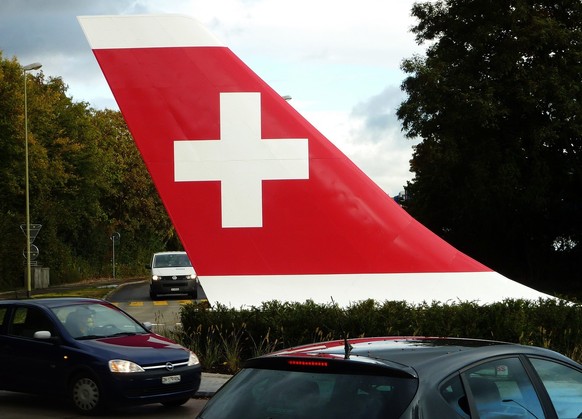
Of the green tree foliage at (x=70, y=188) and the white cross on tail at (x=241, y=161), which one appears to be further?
the green tree foliage at (x=70, y=188)

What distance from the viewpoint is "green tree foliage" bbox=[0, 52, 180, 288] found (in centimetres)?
5431

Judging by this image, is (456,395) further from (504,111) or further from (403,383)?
(504,111)

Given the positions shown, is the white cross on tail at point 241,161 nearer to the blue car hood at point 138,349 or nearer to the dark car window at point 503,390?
the blue car hood at point 138,349

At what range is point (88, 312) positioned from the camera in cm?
1305

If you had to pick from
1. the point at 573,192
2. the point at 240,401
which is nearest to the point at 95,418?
the point at 240,401

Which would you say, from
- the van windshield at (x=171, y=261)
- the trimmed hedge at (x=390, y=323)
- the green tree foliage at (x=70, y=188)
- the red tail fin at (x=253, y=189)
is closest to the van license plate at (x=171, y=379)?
the red tail fin at (x=253, y=189)

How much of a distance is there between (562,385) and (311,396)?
166cm

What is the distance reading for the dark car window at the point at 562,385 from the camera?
5430mm

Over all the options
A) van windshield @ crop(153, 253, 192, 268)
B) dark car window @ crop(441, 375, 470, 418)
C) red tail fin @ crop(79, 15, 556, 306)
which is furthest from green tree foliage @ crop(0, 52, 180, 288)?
dark car window @ crop(441, 375, 470, 418)

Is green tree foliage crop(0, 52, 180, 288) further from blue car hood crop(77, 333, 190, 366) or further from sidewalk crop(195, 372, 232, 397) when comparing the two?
blue car hood crop(77, 333, 190, 366)

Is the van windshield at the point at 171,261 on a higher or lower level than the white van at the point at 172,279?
higher

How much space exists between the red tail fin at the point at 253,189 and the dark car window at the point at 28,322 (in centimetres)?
211

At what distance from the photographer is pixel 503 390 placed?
17.0 feet

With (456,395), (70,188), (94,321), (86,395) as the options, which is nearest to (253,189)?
(94,321)
